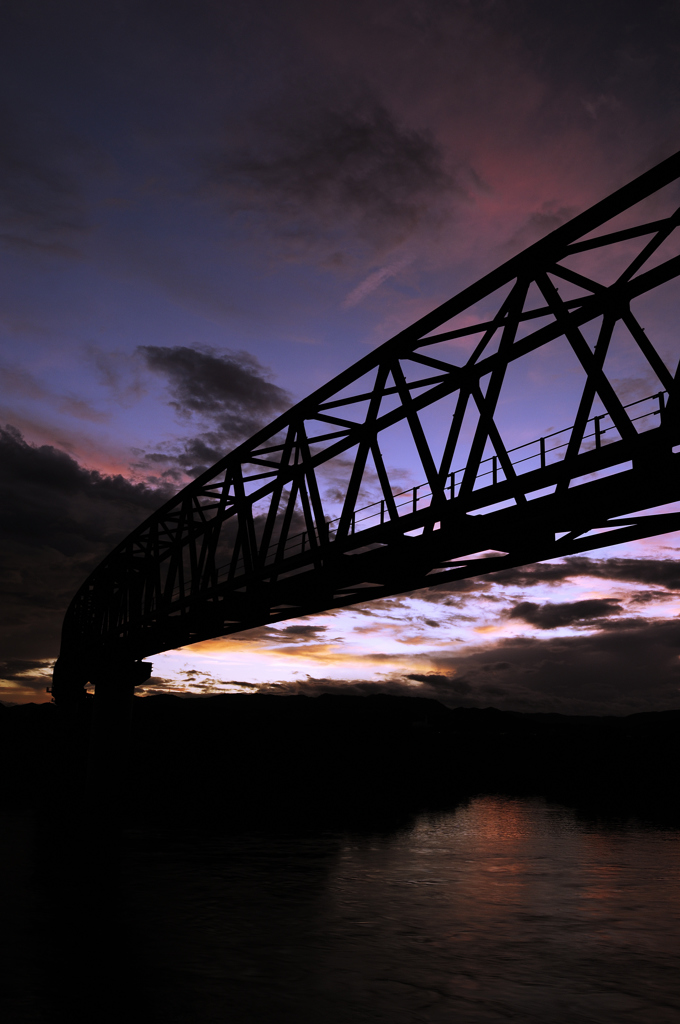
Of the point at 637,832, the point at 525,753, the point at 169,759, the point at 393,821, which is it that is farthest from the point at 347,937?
the point at 525,753

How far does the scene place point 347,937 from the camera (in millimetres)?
18906

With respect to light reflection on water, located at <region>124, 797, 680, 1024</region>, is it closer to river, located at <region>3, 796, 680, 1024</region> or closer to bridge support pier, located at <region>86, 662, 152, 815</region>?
river, located at <region>3, 796, 680, 1024</region>

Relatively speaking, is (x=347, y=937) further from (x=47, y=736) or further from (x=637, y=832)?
(x=47, y=736)

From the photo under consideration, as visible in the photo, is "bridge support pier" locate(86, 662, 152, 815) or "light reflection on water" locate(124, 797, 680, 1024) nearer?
"light reflection on water" locate(124, 797, 680, 1024)

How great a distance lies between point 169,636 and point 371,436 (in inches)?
868

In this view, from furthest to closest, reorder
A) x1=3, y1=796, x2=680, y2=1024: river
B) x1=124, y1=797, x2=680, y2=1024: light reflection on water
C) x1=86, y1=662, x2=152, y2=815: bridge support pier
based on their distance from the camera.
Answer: x1=86, y1=662, x2=152, y2=815: bridge support pier → x1=124, y1=797, x2=680, y2=1024: light reflection on water → x1=3, y1=796, x2=680, y2=1024: river

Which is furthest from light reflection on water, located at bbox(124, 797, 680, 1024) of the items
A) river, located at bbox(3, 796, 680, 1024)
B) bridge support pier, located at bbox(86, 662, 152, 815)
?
bridge support pier, located at bbox(86, 662, 152, 815)

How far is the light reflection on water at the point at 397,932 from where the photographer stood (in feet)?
46.9

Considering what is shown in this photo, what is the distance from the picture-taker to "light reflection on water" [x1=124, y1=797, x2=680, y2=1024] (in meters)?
14.3

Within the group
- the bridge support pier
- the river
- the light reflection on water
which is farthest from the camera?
the bridge support pier

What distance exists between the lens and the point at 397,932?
1984cm

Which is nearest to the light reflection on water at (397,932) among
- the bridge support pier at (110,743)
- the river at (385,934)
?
the river at (385,934)

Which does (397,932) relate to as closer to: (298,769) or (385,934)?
(385,934)

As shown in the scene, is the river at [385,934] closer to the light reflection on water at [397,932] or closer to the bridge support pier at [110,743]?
the light reflection on water at [397,932]
